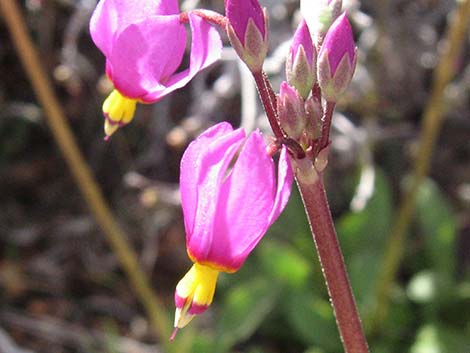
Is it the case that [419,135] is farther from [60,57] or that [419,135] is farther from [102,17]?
[102,17]

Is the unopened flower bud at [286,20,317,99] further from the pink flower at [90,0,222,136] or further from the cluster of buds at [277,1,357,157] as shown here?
the pink flower at [90,0,222,136]

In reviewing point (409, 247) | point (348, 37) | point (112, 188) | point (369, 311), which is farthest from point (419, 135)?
point (348, 37)

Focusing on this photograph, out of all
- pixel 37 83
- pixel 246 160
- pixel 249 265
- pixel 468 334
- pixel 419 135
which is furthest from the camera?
pixel 419 135

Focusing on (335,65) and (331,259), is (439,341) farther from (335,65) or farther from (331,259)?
(335,65)

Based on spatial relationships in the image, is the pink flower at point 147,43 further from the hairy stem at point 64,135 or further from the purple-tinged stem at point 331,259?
the hairy stem at point 64,135

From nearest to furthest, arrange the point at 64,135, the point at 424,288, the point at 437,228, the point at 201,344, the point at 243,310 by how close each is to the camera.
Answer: the point at 64,135
the point at 201,344
the point at 243,310
the point at 424,288
the point at 437,228

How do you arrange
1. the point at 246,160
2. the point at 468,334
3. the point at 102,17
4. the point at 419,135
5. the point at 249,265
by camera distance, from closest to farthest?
the point at 246,160
the point at 102,17
the point at 468,334
the point at 249,265
the point at 419,135

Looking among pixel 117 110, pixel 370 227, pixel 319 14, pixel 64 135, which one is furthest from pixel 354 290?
pixel 319 14

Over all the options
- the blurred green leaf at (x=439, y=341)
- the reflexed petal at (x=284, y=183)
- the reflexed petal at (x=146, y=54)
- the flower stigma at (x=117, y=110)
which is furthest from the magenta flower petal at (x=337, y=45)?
the blurred green leaf at (x=439, y=341)
